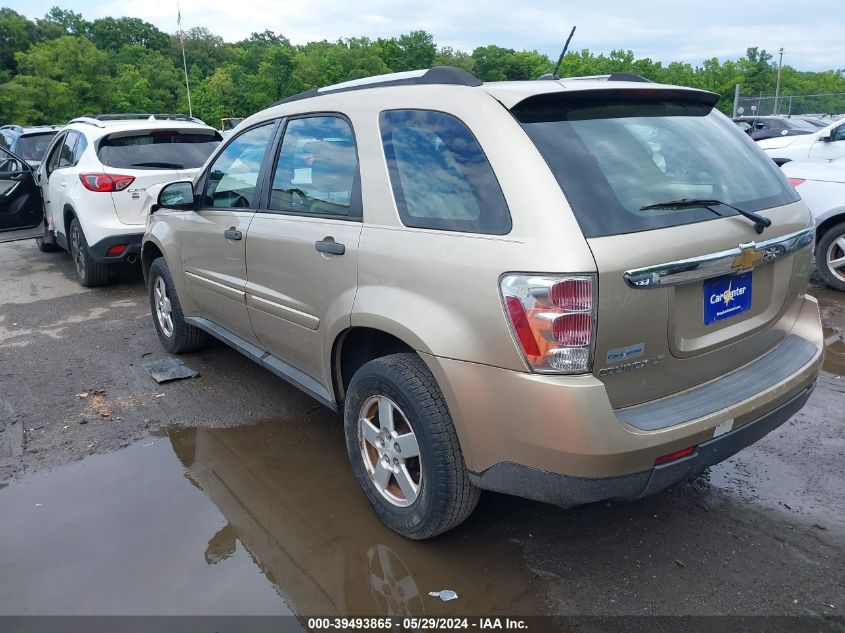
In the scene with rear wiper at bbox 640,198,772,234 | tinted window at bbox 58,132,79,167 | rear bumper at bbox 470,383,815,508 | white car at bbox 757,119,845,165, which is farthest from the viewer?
white car at bbox 757,119,845,165

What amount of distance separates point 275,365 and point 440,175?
5.38 ft

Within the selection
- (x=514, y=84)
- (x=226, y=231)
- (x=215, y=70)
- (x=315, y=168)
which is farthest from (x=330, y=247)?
(x=215, y=70)

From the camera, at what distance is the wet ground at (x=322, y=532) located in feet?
8.43

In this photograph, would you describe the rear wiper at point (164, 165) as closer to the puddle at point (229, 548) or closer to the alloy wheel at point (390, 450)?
the puddle at point (229, 548)

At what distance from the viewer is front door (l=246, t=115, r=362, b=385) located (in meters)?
2.98

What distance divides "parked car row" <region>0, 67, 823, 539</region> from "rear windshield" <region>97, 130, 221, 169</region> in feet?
13.8

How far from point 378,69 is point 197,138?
56.8 meters

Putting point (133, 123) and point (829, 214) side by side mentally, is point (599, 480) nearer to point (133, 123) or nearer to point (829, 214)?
point (829, 214)

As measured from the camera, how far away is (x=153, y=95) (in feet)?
171

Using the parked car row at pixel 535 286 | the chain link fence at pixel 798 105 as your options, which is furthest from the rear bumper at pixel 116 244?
the chain link fence at pixel 798 105

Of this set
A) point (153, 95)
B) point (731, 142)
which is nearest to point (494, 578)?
point (731, 142)

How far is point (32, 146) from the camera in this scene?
12.0 metres

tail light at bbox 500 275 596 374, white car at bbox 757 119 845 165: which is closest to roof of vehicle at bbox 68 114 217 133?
tail light at bbox 500 275 596 374

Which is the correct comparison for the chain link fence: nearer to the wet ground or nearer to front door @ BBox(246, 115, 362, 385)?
the wet ground
